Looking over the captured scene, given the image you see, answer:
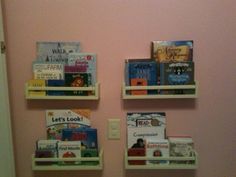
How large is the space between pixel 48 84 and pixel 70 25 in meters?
0.29

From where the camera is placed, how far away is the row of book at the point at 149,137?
1.33 metres

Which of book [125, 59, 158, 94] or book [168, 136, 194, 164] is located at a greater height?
book [125, 59, 158, 94]

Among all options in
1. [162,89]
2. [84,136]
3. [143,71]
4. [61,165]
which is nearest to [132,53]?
[143,71]

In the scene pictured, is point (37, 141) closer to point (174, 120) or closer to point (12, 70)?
point (12, 70)

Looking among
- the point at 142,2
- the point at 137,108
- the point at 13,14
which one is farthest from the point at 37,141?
the point at 142,2

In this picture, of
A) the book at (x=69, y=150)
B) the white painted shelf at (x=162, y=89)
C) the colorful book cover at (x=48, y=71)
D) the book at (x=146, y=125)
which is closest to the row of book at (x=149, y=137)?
the book at (x=146, y=125)

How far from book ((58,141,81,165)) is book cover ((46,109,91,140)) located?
0.20ft

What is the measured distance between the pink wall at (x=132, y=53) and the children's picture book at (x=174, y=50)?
0.14 ft

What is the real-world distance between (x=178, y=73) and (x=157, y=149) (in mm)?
359

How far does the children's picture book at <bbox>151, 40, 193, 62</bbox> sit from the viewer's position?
1.30 metres

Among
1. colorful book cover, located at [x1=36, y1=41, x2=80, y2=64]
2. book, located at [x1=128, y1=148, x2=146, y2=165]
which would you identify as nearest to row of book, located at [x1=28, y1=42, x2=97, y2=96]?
colorful book cover, located at [x1=36, y1=41, x2=80, y2=64]

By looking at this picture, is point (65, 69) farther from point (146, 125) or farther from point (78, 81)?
point (146, 125)

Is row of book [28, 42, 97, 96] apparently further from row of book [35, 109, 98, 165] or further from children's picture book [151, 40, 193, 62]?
children's picture book [151, 40, 193, 62]

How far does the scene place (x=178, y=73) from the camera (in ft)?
4.18
